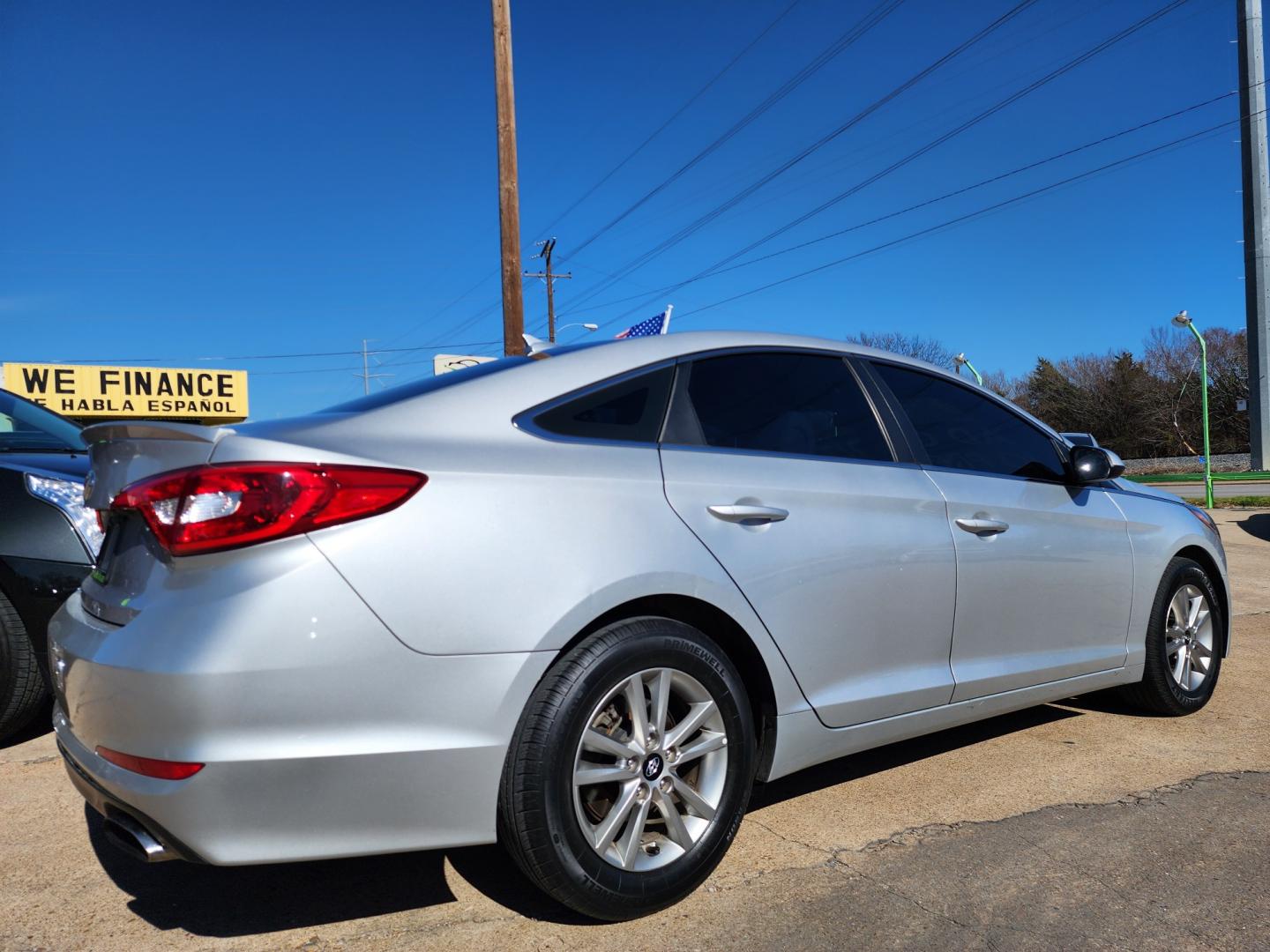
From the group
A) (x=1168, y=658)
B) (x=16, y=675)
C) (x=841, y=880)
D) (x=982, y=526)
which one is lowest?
(x=841, y=880)

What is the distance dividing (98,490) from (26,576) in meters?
1.38

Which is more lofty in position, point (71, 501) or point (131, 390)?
point (131, 390)

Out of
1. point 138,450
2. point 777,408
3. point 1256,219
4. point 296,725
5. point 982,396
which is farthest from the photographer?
point 1256,219

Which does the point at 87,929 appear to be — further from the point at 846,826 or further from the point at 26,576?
the point at 846,826

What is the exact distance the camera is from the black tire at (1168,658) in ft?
13.1

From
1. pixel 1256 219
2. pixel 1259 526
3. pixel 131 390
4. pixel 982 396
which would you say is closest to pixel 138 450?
pixel 982 396

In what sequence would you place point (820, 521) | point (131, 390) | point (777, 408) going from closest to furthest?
1. point (820, 521)
2. point (777, 408)
3. point (131, 390)

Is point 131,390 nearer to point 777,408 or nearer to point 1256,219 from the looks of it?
point 777,408

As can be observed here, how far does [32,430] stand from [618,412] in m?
3.19

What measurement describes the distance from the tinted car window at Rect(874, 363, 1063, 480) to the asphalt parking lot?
117 cm

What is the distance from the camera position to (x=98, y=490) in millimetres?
2381

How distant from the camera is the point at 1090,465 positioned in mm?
3641

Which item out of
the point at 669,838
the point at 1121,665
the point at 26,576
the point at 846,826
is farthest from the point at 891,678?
the point at 26,576

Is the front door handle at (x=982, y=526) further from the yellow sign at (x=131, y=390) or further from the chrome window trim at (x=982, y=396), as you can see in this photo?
the yellow sign at (x=131, y=390)
